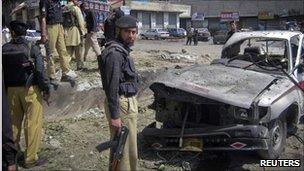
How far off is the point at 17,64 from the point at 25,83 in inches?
10.2

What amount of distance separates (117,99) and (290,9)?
79921mm

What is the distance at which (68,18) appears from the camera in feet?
32.5

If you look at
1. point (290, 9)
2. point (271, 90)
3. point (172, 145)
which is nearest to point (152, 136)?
point (172, 145)

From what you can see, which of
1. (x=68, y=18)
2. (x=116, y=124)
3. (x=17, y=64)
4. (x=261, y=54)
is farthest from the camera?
(x=68, y=18)

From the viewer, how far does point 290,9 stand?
79688mm

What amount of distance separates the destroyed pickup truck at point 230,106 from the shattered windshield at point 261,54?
0.07 feet

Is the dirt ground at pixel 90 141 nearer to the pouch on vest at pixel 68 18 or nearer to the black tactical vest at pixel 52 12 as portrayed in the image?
the pouch on vest at pixel 68 18

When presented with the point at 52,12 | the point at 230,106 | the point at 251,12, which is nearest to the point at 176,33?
the point at 251,12

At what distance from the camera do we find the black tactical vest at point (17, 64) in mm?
5684

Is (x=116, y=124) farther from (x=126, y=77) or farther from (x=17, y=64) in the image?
(x=17, y=64)

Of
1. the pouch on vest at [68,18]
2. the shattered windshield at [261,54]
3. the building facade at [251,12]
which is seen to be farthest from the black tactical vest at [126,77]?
the building facade at [251,12]

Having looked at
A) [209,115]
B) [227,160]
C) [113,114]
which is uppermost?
[113,114]

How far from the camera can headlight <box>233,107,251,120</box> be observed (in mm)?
5863

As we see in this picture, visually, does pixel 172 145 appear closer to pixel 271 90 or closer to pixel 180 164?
pixel 180 164
